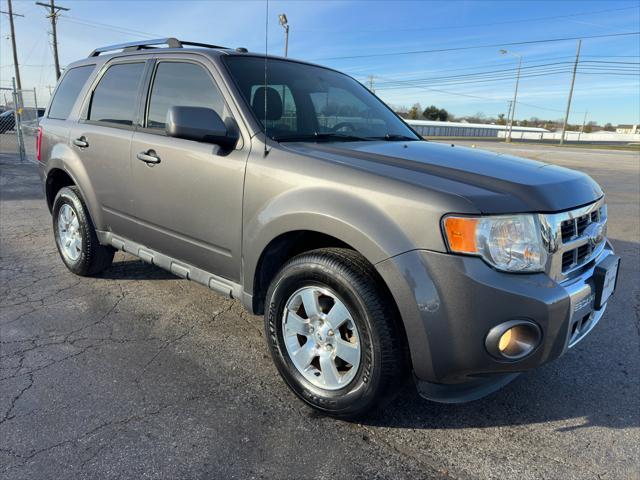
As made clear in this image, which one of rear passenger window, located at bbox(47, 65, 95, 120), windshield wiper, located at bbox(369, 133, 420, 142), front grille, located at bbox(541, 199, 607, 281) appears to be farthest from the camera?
rear passenger window, located at bbox(47, 65, 95, 120)

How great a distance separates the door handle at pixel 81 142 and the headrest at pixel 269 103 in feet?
5.87

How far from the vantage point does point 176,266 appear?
3318mm

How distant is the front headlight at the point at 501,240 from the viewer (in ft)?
6.46

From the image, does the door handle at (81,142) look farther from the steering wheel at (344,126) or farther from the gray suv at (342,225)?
the steering wheel at (344,126)

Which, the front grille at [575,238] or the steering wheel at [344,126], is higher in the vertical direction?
the steering wheel at [344,126]

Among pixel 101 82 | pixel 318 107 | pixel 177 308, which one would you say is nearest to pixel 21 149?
pixel 101 82

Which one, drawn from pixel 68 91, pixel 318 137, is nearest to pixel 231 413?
pixel 318 137

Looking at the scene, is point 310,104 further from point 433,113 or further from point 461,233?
point 433,113

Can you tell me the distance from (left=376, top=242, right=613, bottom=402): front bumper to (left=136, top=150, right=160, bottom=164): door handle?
1896 millimetres

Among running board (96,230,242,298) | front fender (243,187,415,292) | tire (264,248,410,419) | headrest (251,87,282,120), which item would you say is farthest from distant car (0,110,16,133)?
tire (264,248,410,419)

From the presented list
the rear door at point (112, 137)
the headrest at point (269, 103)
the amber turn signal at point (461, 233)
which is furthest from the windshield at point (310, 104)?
the amber turn signal at point (461, 233)

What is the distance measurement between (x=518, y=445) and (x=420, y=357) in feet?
2.47

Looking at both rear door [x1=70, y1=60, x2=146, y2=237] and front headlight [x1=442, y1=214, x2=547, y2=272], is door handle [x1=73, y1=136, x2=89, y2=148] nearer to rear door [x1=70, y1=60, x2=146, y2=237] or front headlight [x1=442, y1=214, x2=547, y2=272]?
rear door [x1=70, y1=60, x2=146, y2=237]

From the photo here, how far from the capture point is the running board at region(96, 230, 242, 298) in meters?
2.99
